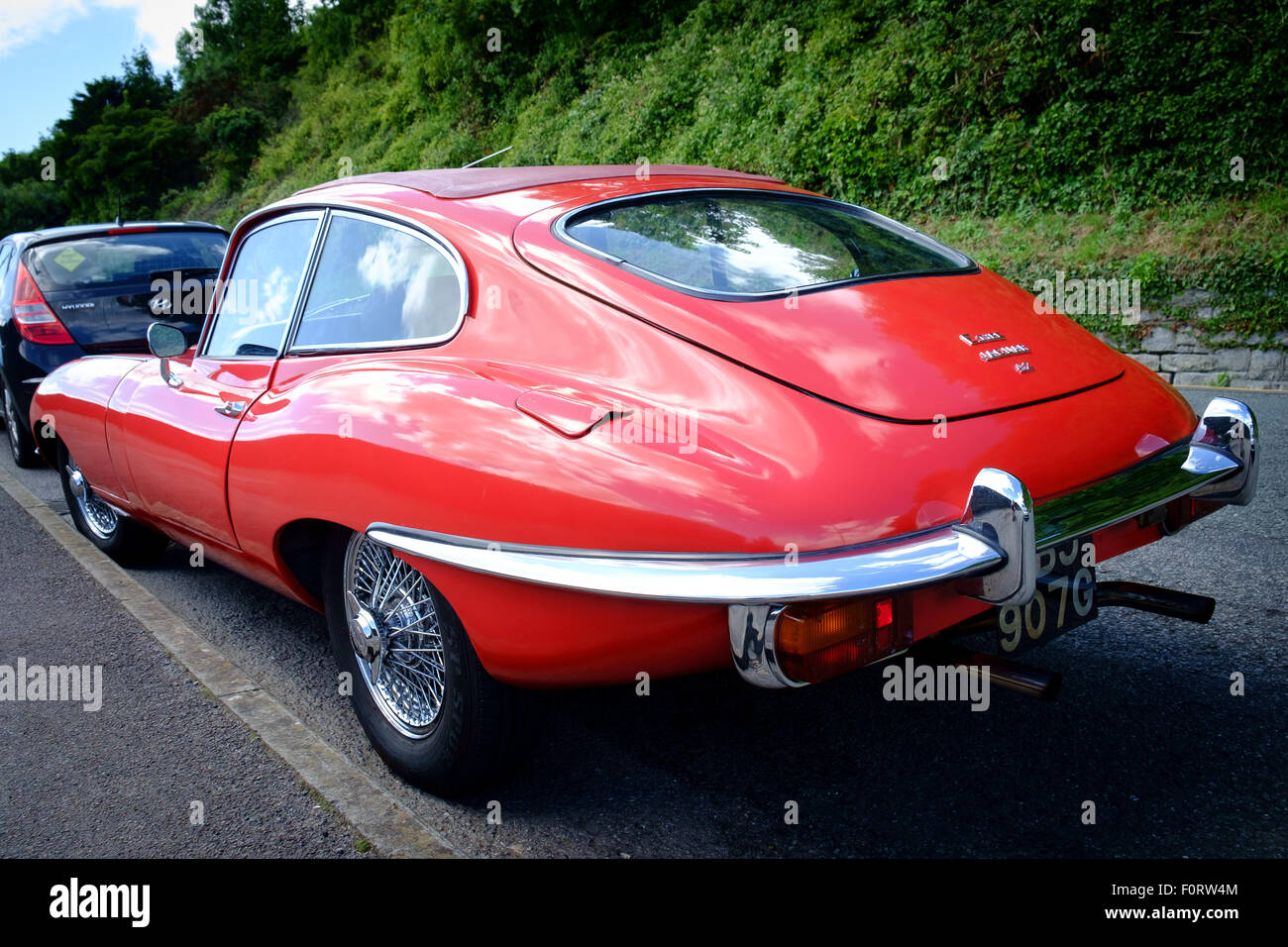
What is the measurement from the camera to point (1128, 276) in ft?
33.9

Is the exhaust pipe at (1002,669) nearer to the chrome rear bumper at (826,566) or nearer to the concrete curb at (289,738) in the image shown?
the chrome rear bumper at (826,566)

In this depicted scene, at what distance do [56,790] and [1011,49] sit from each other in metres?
13.3

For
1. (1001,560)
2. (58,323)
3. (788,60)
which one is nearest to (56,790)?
(1001,560)

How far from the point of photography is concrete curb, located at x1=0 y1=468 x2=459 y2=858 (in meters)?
2.49

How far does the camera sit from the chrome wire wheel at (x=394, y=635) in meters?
2.66

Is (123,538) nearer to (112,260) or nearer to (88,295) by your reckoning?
(88,295)

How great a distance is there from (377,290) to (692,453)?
1.34 metres

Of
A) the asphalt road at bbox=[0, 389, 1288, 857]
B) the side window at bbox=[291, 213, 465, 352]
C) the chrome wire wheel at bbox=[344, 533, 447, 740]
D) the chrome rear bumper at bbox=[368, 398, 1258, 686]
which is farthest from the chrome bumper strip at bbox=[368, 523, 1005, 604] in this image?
the side window at bbox=[291, 213, 465, 352]

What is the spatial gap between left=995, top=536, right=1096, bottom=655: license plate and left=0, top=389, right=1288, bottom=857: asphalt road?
1.44 feet

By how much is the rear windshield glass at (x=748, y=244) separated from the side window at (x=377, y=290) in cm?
41

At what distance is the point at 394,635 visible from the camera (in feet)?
9.11

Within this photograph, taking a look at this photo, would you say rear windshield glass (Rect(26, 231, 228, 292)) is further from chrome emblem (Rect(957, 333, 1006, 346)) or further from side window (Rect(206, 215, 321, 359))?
chrome emblem (Rect(957, 333, 1006, 346))

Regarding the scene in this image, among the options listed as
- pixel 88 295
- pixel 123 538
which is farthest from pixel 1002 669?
pixel 88 295

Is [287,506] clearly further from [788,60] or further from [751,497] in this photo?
[788,60]
